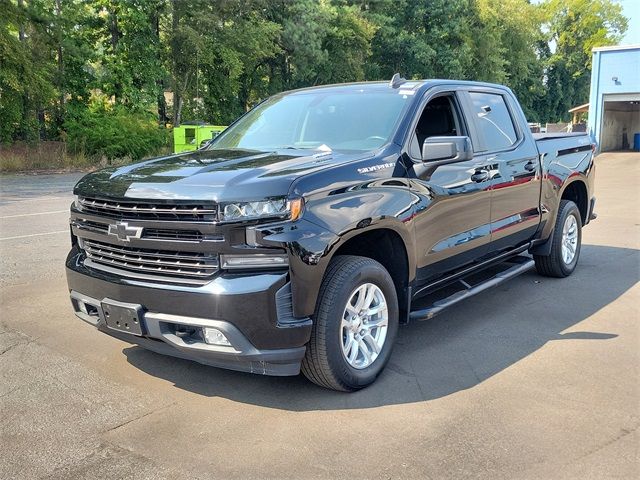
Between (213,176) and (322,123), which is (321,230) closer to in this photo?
(213,176)

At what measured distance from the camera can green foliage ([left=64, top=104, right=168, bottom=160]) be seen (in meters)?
26.0

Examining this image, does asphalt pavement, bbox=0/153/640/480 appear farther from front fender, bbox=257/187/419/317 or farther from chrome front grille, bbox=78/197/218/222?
chrome front grille, bbox=78/197/218/222

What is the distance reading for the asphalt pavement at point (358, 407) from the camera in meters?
2.99

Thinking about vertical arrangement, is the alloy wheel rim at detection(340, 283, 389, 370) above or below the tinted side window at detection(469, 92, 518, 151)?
below

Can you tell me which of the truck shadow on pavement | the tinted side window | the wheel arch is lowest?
the truck shadow on pavement

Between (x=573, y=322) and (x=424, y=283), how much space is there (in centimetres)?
158

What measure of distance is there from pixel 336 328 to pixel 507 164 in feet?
8.69

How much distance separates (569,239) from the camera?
6.74 meters

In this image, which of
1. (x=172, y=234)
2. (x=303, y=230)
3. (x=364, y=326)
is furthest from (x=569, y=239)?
A: (x=172, y=234)

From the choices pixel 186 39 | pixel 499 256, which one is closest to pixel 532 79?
pixel 186 39

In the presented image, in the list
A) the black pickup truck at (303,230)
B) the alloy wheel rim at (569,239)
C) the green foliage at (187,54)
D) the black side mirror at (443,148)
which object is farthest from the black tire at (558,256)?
the green foliage at (187,54)

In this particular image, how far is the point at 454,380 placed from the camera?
397cm

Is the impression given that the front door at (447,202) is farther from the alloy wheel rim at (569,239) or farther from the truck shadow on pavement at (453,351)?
the alloy wheel rim at (569,239)

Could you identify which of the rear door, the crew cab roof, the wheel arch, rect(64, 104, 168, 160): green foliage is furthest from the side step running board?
rect(64, 104, 168, 160): green foliage
